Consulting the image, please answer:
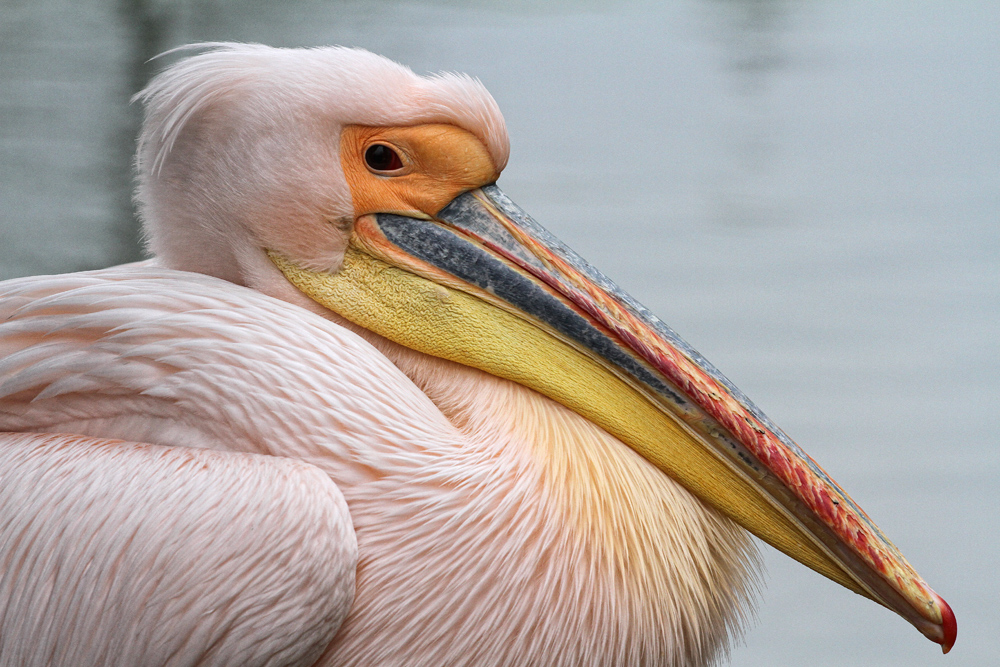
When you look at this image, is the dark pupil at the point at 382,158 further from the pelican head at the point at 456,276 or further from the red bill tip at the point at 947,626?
the red bill tip at the point at 947,626

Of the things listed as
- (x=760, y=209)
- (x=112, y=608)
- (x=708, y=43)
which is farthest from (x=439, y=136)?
(x=708, y=43)

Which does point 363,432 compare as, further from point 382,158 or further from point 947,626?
point 947,626

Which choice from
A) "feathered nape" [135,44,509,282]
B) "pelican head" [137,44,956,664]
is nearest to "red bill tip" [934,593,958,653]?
"pelican head" [137,44,956,664]

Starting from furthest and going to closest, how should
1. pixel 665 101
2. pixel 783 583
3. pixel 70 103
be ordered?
pixel 665 101 < pixel 70 103 < pixel 783 583

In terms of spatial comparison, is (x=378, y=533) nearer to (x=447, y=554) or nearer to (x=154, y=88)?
(x=447, y=554)

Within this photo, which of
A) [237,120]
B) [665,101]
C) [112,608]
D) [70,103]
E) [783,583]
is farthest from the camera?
[665,101]

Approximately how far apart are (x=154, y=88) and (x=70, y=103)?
223 cm

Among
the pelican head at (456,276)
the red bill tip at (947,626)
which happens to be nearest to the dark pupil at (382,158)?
the pelican head at (456,276)

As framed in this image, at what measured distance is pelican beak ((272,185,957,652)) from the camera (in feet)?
3.58

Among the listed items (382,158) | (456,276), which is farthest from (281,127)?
(456,276)

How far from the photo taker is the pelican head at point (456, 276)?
110cm

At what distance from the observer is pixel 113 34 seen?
10.4 ft

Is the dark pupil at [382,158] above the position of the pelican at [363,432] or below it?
above

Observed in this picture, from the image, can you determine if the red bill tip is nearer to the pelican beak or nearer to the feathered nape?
the pelican beak
